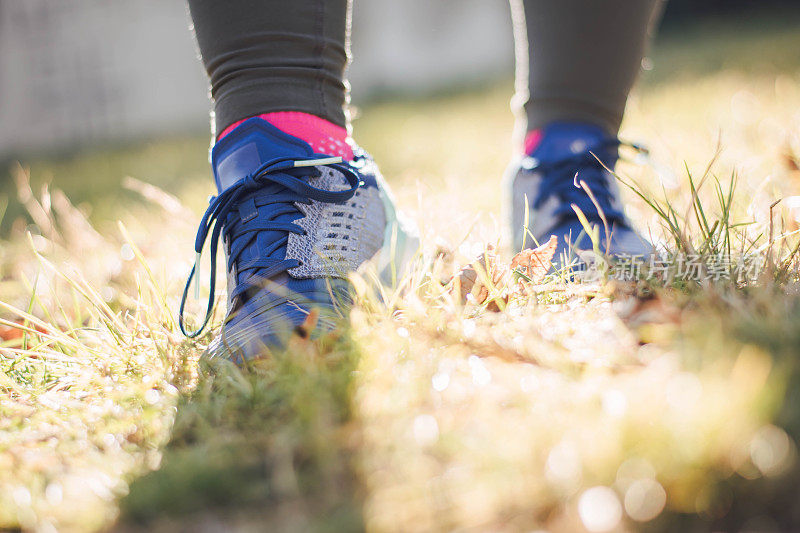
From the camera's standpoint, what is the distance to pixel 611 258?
2.98ft

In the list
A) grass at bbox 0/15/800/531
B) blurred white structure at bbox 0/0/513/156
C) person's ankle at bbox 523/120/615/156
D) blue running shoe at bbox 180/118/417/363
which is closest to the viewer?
grass at bbox 0/15/800/531

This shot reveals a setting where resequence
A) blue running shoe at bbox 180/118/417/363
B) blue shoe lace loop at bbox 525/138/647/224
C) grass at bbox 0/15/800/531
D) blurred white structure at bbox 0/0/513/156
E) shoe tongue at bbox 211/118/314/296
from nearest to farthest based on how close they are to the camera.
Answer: grass at bbox 0/15/800/531
blue running shoe at bbox 180/118/417/363
shoe tongue at bbox 211/118/314/296
blue shoe lace loop at bbox 525/138/647/224
blurred white structure at bbox 0/0/513/156

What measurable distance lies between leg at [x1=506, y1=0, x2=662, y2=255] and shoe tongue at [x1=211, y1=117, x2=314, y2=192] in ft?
1.38

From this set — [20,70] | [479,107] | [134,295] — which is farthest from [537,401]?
[20,70]

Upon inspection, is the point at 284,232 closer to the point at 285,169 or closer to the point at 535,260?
the point at 285,169

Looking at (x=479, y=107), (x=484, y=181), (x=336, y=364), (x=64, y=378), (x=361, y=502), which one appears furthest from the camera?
(x=479, y=107)

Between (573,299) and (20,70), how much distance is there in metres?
6.47

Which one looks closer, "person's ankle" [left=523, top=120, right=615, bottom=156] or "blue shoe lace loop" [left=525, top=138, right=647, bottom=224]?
"blue shoe lace loop" [left=525, top=138, right=647, bottom=224]

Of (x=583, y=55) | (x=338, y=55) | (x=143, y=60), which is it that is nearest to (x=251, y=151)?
(x=338, y=55)

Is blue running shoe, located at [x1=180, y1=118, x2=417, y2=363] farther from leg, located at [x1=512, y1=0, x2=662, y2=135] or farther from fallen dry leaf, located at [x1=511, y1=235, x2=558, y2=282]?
leg, located at [x1=512, y1=0, x2=662, y2=135]

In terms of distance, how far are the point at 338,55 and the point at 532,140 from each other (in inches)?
16.4

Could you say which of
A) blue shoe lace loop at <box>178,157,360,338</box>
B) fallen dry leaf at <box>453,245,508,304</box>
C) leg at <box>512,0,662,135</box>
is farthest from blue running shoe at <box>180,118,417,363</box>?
leg at <box>512,0,662,135</box>

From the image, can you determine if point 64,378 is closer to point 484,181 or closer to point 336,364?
point 336,364

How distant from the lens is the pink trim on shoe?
1208 mm
